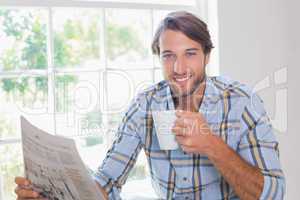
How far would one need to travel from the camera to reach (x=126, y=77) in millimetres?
1771

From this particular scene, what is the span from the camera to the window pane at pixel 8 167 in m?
1.53

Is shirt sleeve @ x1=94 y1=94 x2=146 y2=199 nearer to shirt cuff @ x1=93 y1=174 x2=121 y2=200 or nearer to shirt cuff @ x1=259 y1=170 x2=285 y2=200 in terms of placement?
shirt cuff @ x1=93 y1=174 x2=121 y2=200

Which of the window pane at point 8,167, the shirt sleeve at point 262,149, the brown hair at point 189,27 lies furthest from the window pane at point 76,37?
the shirt sleeve at point 262,149

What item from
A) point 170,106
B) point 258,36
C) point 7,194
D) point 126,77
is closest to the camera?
point 170,106

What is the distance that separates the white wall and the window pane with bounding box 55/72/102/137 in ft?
1.97

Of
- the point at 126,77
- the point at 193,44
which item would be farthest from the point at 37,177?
the point at 126,77

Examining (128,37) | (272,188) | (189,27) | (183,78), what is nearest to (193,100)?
(183,78)

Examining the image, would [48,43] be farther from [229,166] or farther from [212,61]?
[229,166]

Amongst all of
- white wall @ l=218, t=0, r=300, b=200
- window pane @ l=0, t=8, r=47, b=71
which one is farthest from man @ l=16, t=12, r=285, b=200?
white wall @ l=218, t=0, r=300, b=200

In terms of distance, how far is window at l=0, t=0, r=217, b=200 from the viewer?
1543 millimetres

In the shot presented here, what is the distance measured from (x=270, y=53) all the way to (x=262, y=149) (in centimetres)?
97

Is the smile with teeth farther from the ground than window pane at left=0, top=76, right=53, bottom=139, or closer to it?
farther from the ground

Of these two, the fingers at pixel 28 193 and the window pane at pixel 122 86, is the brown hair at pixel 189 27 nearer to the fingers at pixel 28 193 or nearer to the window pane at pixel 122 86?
the window pane at pixel 122 86

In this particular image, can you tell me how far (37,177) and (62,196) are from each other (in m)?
0.08
